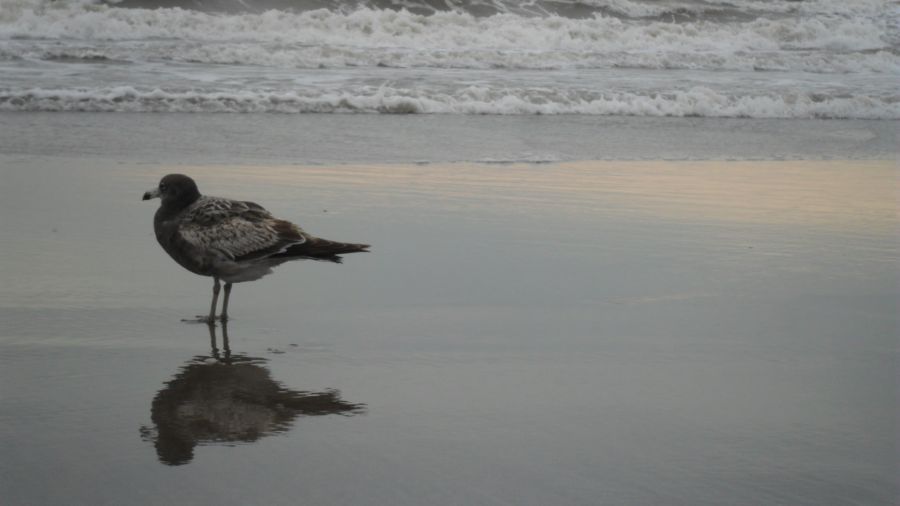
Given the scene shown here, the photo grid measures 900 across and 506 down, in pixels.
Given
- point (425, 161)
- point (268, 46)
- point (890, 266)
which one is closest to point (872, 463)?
point (890, 266)

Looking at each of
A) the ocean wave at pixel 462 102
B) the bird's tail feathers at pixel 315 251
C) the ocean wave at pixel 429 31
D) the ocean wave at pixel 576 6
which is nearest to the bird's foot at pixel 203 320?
the bird's tail feathers at pixel 315 251

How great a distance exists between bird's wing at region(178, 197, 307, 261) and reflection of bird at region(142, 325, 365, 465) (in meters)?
0.79

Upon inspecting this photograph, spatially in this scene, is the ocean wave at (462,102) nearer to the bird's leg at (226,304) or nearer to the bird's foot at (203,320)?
the bird's leg at (226,304)

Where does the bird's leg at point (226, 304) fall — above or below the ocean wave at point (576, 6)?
Answer: below

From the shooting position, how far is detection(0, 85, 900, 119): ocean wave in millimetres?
13680

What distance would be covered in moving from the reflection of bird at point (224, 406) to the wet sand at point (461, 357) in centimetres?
1

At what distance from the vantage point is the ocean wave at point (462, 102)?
44.9 ft

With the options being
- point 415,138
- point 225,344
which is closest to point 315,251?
point 225,344

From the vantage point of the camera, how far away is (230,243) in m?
5.30

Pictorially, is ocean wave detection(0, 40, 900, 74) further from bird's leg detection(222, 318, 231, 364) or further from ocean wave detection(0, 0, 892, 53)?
bird's leg detection(222, 318, 231, 364)

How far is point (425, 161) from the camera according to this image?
1038 centimetres

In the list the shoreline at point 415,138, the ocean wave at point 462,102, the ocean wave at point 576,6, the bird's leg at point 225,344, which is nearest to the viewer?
the bird's leg at point 225,344

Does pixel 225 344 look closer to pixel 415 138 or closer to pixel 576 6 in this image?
pixel 415 138

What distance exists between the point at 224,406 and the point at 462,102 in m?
11.3
